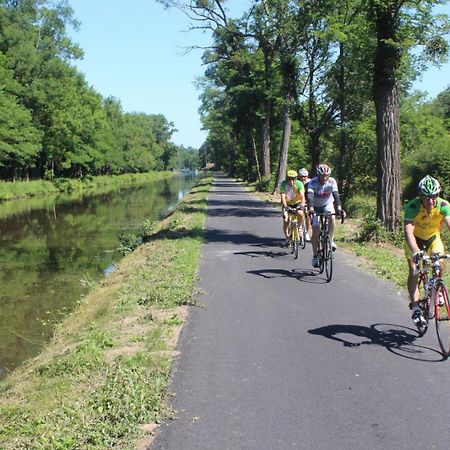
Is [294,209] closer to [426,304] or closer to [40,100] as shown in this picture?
[426,304]

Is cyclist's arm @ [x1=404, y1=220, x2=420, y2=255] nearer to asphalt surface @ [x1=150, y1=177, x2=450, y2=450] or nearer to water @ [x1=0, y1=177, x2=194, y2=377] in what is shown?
asphalt surface @ [x1=150, y1=177, x2=450, y2=450]

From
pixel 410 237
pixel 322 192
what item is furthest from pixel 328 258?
pixel 410 237

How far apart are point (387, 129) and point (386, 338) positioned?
9.02 metres

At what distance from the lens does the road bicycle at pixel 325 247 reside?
9883 millimetres

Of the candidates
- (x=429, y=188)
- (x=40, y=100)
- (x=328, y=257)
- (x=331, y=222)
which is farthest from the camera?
(x=40, y=100)

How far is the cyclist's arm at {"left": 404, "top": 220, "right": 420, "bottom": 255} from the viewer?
20.6 feet

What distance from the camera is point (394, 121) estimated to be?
14406mm

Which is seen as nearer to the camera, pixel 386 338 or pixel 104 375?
pixel 104 375

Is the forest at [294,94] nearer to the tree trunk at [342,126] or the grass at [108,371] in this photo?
the tree trunk at [342,126]

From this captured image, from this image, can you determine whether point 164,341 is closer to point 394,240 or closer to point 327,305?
point 327,305

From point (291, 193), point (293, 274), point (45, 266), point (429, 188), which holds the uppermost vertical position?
point (429, 188)

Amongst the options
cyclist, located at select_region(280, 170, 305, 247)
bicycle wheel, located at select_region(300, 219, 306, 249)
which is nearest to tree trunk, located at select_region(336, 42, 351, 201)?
cyclist, located at select_region(280, 170, 305, 247)

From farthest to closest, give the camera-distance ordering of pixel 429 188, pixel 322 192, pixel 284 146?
pixel 284 146
pixel 322 192
pixel 429 188

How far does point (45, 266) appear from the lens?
1614 centimetres
